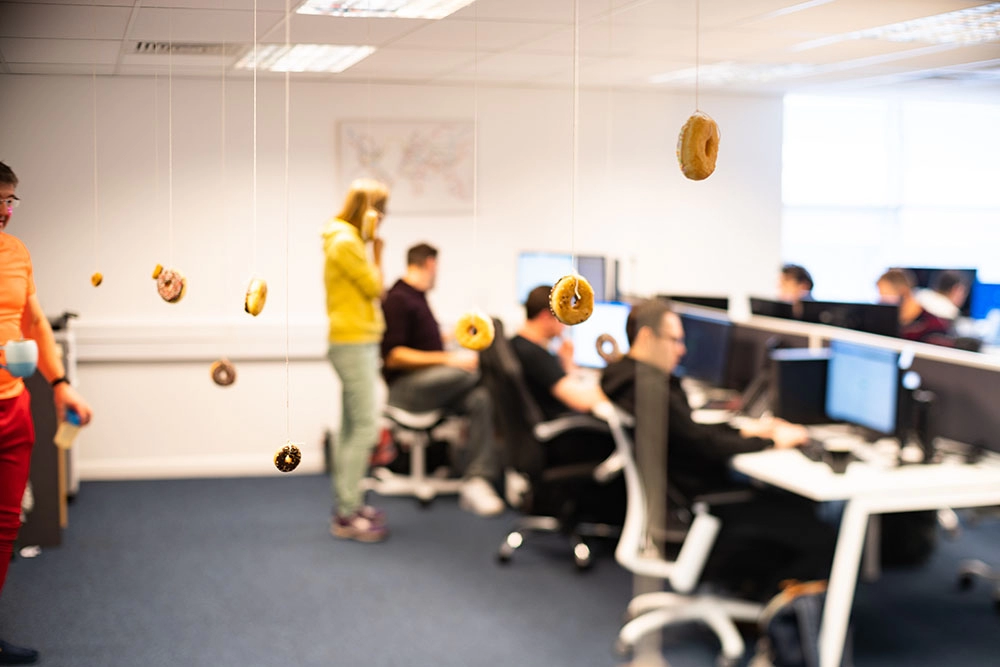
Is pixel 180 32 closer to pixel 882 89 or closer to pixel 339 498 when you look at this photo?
pixel 339 498

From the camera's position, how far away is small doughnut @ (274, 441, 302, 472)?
174cm

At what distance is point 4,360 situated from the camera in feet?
5.61

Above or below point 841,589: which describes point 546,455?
above

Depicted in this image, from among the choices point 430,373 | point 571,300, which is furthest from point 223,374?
point 430,373

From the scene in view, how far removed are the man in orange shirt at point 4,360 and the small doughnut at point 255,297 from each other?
34cm

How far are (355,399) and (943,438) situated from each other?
225cm

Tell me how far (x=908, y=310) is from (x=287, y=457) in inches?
190

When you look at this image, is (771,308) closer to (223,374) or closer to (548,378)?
(548,378)

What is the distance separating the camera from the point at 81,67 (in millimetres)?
1935

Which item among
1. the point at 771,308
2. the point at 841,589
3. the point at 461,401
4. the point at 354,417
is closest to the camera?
the point at 841,589

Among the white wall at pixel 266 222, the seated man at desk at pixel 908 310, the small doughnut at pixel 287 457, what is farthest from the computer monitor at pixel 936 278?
the small doughnut at pixel 287 457

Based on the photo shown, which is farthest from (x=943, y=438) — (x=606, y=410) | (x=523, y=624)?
(x=523, y=624)

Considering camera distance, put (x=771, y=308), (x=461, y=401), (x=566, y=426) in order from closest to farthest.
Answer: (x=566, y=426) → (x=771, y=308) → (x=461, y=401)

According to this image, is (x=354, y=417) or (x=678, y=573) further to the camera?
(x=354, y=417)
